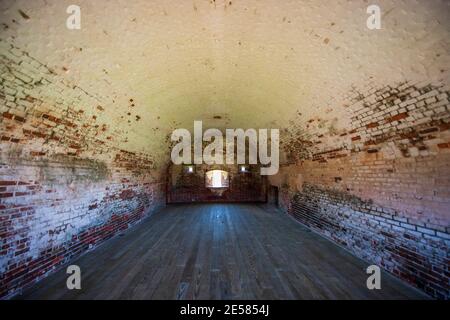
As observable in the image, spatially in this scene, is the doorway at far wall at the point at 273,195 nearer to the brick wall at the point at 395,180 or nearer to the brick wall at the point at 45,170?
the brick wall at the point at 395,180

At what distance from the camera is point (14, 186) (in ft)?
8.43

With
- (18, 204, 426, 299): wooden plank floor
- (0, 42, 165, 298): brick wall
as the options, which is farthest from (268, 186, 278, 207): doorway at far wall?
(0, 42, 165, 298): brick wall

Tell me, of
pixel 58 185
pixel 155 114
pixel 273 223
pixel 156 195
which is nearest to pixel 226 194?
pixel 156 195

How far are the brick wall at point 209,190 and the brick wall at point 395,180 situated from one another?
6332mm

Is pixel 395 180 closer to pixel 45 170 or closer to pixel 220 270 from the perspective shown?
pixel 220 270

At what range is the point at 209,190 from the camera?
10.9 metres

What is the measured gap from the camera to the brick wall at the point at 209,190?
10.7 m

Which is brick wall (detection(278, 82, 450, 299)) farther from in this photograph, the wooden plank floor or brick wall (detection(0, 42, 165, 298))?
brick wall (detection(0, 42, 165, 298))

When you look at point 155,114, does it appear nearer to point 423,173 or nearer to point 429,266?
point 423,173

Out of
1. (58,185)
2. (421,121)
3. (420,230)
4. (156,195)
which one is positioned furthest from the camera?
(156,195)

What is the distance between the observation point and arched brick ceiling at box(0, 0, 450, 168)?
2035 millimetres

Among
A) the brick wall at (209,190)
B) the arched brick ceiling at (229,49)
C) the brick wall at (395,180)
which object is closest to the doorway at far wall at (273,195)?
the brick wall at (209,190)

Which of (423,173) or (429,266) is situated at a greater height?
(423,173)
